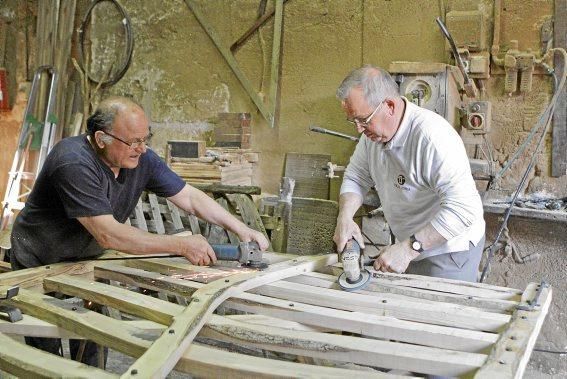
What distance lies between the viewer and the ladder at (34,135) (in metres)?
5.98

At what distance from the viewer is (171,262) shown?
106 inches

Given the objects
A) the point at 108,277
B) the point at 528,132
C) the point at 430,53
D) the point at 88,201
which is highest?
the point at 430,53

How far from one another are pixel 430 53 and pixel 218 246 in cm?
283

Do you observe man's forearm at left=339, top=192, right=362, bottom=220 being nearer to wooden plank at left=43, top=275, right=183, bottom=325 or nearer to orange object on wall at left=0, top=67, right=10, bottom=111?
wooden plank at left=43, top=275, right=183, bottom=325

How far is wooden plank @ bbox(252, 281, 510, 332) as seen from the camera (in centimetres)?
190

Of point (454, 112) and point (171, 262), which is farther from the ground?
point (454, 112)

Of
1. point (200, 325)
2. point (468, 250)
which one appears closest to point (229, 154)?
point (468, 250)

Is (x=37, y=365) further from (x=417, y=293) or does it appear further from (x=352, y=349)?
(x=417, y=293)

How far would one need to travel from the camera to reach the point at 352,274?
2.33 m

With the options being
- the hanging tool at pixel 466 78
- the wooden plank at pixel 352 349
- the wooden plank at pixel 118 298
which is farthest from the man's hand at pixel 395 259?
the hanging tool at pixel 466 78

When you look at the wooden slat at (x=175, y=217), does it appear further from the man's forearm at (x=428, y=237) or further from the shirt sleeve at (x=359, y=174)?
the man's forearm at (x=428, y=237)

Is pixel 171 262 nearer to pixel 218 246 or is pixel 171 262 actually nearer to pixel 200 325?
pixel 218 246

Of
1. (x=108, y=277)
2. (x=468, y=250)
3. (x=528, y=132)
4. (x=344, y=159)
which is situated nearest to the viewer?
(x=108, y=277)

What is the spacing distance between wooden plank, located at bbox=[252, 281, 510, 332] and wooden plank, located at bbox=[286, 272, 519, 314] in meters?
0.09
